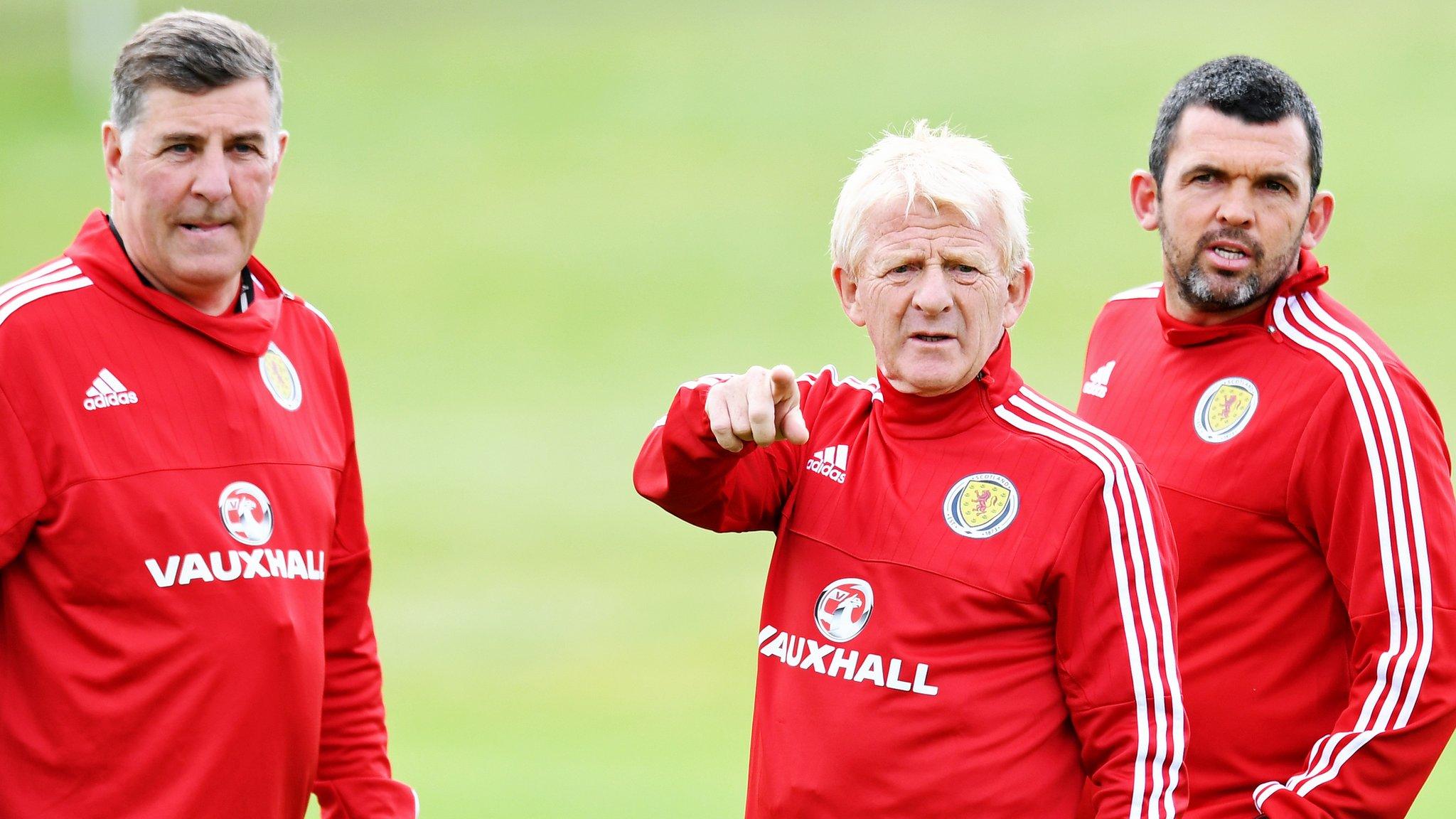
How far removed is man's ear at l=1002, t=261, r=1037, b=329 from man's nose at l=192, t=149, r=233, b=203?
1397 millimetres

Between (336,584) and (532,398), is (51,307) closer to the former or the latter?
(336,584)

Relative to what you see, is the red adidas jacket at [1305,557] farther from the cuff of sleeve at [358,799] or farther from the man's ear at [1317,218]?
the cuff of sleeve at [358,799]

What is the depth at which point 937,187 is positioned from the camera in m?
2.92

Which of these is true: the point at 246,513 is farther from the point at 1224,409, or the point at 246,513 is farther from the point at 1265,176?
the point at 1265,176

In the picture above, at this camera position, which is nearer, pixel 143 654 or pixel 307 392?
pixel 143 654

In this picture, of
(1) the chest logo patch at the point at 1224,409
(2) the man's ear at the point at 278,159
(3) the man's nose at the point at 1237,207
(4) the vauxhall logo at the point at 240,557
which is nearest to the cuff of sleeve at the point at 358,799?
(4) the vauxhall logo at the point at 240,557

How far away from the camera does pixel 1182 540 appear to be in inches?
136

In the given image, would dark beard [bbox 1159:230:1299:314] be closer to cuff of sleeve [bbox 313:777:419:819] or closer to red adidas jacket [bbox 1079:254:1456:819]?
red adidas jacket [bbox 1079:254:1456:819]

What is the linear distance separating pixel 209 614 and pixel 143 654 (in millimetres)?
126

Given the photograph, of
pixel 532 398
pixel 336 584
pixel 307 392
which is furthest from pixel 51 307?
pixel 532 398

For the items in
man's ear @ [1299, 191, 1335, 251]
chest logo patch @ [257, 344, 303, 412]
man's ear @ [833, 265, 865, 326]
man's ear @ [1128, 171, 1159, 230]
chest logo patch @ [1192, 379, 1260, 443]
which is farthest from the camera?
man's ear @ [1128, 171, 1159, 230]

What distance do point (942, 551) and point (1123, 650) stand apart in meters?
0.33

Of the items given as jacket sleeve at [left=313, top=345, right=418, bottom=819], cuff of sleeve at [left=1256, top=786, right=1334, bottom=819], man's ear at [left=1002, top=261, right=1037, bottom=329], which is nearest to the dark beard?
man's ear at [left=1002, top=261, right=1037, bottom=329]

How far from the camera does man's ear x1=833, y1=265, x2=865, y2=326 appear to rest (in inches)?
120
